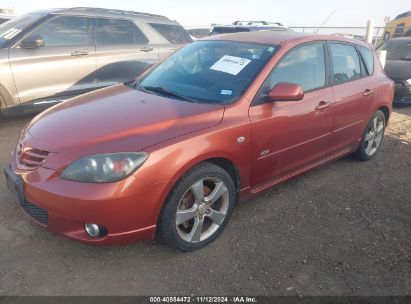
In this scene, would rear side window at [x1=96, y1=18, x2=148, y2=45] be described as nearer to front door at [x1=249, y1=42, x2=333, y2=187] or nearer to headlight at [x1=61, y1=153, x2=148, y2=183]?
front door at [x1=249, y1=42, x2=333, y2=187]

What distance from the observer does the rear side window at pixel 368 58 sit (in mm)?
4684

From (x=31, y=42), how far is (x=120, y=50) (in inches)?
57.7

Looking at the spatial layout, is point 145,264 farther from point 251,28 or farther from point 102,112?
point 251,28

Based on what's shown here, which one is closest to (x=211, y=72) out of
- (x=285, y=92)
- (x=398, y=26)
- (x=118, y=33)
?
(x=285, y=92)

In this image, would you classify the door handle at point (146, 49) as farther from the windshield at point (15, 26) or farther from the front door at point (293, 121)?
the front door at point (293, 121)

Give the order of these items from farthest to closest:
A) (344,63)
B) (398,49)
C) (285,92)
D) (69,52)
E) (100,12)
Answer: (398,49), (100,12), (69,52), (344,63), (285,92)

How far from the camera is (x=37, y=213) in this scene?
2779 mm

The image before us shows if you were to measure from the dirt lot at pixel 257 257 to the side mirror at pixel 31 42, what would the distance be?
2.32m

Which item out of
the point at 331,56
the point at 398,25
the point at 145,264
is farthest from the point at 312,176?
the point at 398,25

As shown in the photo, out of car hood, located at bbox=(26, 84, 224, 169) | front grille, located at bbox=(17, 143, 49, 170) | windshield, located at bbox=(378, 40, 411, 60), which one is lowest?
windshield, located at bbox=(378, 40, 411, 60)

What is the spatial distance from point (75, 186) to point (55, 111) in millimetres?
1120

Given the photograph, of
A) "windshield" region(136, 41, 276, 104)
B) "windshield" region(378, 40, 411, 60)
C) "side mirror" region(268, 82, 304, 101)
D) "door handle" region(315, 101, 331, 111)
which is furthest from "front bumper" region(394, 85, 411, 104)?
"side mirror" region(268, 82, 304, 101)

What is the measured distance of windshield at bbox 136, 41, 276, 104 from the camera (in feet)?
10.8

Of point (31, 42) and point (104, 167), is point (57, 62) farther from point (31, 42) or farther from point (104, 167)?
point (104, 167)
